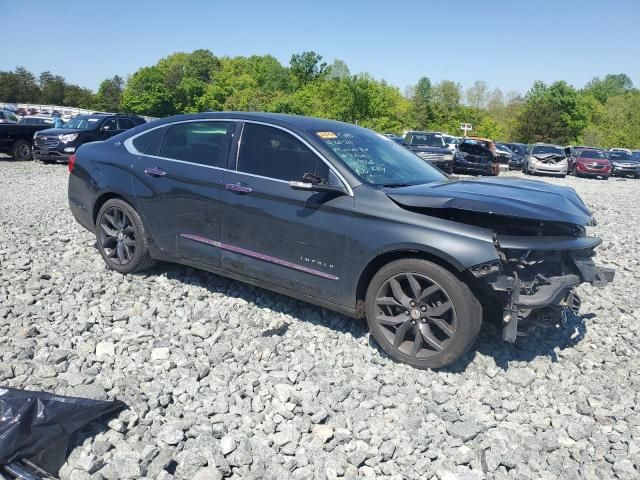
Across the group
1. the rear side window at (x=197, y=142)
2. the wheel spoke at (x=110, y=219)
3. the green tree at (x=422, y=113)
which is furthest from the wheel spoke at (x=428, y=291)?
the green tree at (x=422, y=113)

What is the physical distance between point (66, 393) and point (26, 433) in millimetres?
594

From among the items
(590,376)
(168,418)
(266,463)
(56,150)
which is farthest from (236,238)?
(56,150)

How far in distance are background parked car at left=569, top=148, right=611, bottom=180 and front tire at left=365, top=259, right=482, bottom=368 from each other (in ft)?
90.3

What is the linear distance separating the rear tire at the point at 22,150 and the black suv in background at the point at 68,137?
1.14 meters

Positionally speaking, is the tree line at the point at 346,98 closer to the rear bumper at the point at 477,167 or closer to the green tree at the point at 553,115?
the green tree at the point at 553,115

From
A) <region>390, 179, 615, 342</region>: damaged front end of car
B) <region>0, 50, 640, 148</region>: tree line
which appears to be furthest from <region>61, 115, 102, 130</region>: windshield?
<region>0, 50, 640, 148</region>: tree line

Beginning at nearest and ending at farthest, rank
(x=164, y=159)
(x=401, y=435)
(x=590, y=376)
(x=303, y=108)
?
(x=401, y=435) → (x=590, y=376) → (x=164, y=159) → (x=303, y=108)

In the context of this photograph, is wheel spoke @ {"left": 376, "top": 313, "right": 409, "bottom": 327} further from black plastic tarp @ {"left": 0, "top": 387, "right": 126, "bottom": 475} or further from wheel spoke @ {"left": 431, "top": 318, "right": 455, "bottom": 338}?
black plastic tarp @ {"left": 0, "top": 387, "right": 126, "bottom": 475}

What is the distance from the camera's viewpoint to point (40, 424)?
2.71m

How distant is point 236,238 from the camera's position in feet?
14.5

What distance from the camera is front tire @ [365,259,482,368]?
350 cm

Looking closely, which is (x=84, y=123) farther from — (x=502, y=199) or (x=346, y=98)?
(x=346, y=98)

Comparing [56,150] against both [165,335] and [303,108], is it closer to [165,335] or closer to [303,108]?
[165,335]

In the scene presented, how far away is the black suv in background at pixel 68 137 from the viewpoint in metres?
16.4
